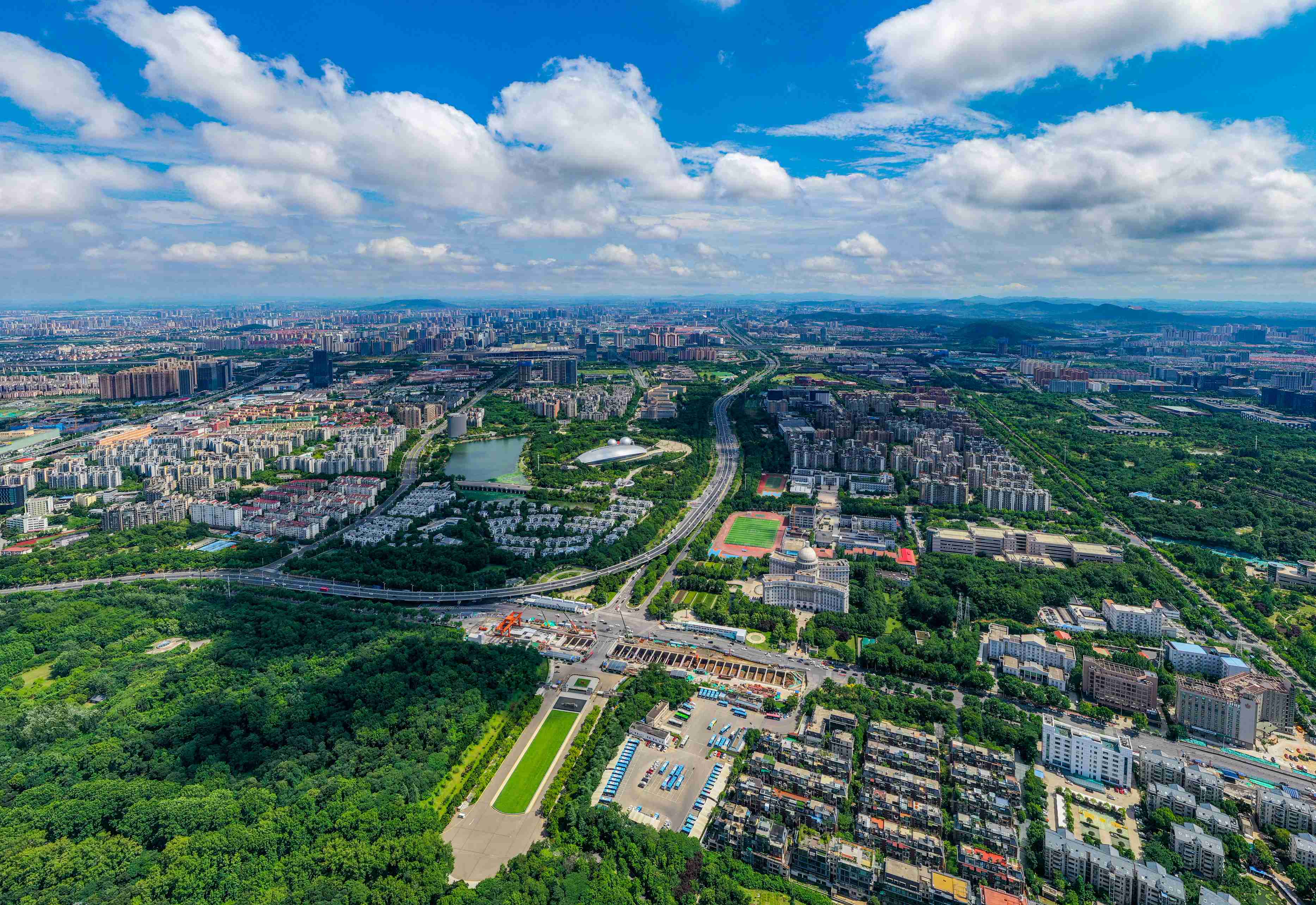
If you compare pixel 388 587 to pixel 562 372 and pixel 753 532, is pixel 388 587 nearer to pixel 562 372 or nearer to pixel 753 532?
pixel 753 532

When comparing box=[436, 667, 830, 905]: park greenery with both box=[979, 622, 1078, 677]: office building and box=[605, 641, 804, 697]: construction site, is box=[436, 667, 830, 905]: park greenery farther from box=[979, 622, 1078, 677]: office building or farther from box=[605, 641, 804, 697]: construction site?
box=[979, 622, 1078, 677]: office building

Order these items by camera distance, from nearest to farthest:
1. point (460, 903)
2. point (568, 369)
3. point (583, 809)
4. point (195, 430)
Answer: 1. point (460, 903)
2. point (583, 809)
3. point (195, 430)
4. point (568, 369)

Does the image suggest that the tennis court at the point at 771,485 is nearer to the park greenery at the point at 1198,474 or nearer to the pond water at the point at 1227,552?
the park greenery at the point at 1198,474

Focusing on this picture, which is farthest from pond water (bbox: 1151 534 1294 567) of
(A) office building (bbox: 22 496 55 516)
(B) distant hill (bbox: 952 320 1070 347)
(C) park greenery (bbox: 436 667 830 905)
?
(B) distant hill (bbox: 952 320 1070 347)

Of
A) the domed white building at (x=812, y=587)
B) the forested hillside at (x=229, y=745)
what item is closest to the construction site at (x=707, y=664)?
the forested hillside at (x=229, y=745)

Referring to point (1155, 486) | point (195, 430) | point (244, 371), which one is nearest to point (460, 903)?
point (1155, 486)

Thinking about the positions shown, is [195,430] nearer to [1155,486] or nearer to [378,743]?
[378,743]
